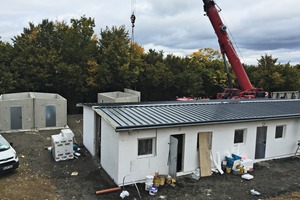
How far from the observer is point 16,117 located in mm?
17359

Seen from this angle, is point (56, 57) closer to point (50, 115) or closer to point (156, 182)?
point (50, 115)

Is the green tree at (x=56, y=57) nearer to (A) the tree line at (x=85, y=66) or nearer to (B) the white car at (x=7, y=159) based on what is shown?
(A) the tree line at (x=85, y=66)

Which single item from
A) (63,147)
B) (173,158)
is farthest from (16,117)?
(173,158)

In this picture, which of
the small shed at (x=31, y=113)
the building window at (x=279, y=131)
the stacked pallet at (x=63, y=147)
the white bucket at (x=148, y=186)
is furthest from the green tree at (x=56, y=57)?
the building window at (x=279, y=131)

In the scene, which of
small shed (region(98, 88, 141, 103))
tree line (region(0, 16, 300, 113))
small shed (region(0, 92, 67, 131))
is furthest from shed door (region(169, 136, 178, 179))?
tree line (region(0, 16, 300, 113))

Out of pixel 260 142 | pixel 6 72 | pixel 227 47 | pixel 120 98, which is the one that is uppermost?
pixel 227 47

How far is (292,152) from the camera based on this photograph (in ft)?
46.9

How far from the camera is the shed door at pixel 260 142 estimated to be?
13.0m

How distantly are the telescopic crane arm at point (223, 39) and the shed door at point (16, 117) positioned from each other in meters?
15.2

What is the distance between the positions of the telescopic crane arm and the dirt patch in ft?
29.0

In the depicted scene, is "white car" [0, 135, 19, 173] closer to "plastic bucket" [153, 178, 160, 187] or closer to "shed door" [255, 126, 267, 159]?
"plastic bucket" [153, 178, 160, 187]

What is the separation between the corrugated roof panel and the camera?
10.3 meters

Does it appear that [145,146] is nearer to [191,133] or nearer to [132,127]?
[132,127]

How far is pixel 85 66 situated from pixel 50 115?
28.4 feet
